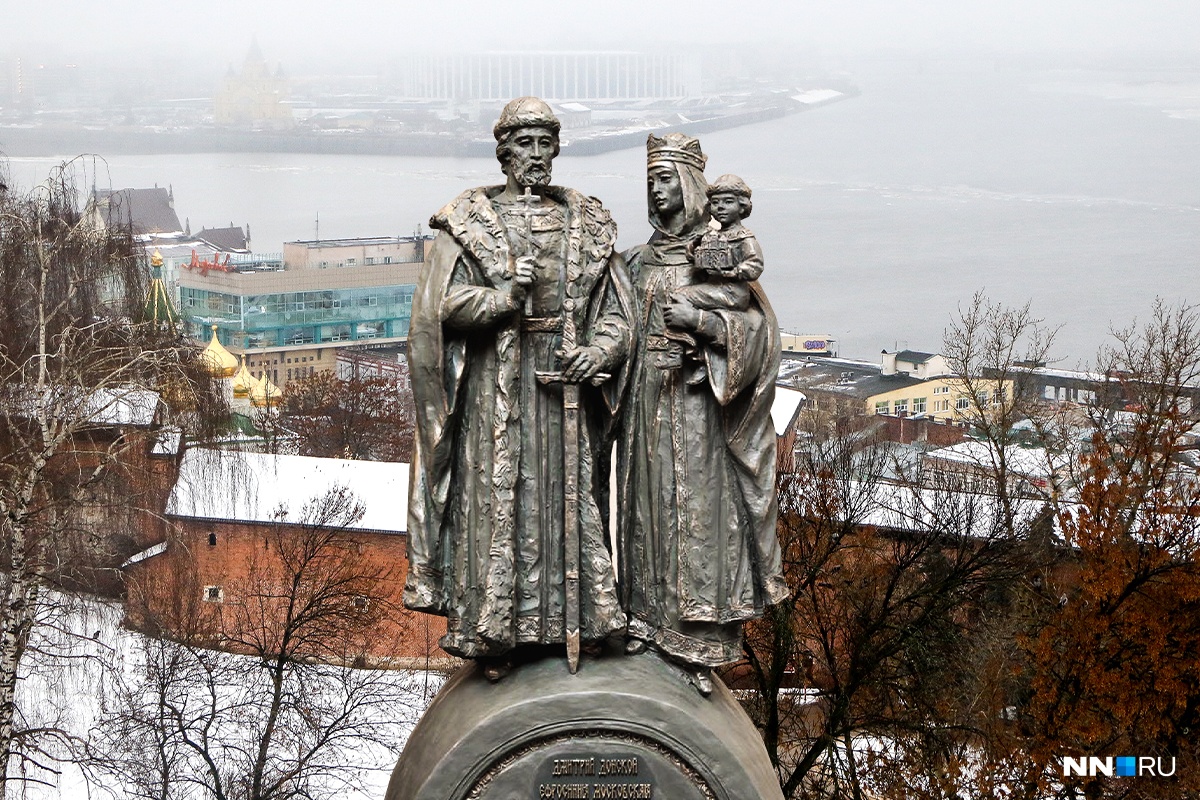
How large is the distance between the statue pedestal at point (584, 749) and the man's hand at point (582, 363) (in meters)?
1.43

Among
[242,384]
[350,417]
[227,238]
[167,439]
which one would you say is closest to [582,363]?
[167,439]

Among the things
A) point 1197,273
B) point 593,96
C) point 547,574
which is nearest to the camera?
point 547,574

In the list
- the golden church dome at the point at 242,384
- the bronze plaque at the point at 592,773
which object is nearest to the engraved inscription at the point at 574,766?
the bronze plaque at the point at 592,773

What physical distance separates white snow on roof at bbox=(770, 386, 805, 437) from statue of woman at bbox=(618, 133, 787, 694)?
2300 centimetres

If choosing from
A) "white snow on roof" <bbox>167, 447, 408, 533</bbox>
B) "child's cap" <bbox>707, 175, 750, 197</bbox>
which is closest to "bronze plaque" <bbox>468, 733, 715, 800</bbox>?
"child's cap" <bbox>707, 175, 750, 197</bbox>

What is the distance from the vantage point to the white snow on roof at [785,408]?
111ft

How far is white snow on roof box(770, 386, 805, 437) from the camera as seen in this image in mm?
33719

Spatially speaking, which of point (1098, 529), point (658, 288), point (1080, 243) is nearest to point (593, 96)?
point (1080, 243)

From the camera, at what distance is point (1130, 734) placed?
64.9 ft

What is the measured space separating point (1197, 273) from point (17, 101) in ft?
132

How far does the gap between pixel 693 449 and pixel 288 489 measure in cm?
1996

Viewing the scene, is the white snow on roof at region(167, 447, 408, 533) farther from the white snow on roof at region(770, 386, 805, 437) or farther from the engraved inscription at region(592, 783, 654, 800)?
the engraved inscription at region(592, 783, 654, 800)

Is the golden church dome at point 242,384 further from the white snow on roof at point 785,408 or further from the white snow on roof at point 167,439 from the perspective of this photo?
the white snow on roof at point 167,439

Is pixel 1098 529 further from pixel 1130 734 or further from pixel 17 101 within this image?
pixel 17 101
